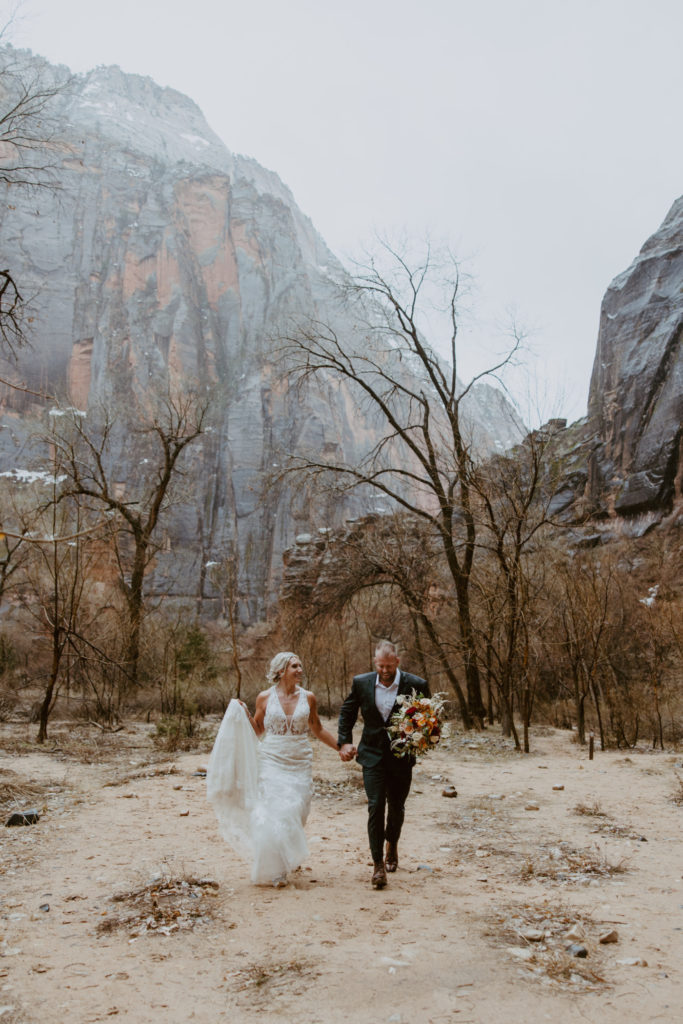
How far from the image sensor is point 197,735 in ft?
41.2

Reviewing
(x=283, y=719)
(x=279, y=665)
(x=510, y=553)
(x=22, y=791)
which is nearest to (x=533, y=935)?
(x=283, y=719)

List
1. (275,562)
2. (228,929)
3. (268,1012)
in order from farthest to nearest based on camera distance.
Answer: (275,562)
(228,929)
(268,1012)

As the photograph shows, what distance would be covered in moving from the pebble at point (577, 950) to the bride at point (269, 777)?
1.85 m

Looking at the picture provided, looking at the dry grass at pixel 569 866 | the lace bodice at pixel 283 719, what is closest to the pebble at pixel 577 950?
the dry grass at pixel 569 866

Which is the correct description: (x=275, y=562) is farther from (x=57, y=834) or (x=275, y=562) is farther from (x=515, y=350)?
(x=57, y=834)

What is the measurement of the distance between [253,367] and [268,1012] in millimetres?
70912

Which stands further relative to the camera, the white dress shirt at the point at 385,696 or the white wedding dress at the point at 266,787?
the white dress shirt at the point at 385,696

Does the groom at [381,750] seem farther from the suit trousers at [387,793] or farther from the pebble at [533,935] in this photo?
the pebble at [533,935]

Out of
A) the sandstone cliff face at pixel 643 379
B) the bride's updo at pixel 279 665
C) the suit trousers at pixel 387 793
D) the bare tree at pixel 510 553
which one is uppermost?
the sandstone cliff face at pixel 643 379

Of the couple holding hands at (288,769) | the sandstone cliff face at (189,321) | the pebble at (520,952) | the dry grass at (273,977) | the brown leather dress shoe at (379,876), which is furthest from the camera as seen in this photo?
the sandstone cliff face at (189,321)

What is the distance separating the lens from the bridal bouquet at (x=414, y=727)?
477 centimetres

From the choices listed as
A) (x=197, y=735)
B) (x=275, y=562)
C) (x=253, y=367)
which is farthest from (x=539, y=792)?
(x=253, y=367)

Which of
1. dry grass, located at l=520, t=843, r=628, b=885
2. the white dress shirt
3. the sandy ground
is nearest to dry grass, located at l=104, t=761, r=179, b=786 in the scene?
the sandy ground

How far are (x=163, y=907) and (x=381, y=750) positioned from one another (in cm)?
166
